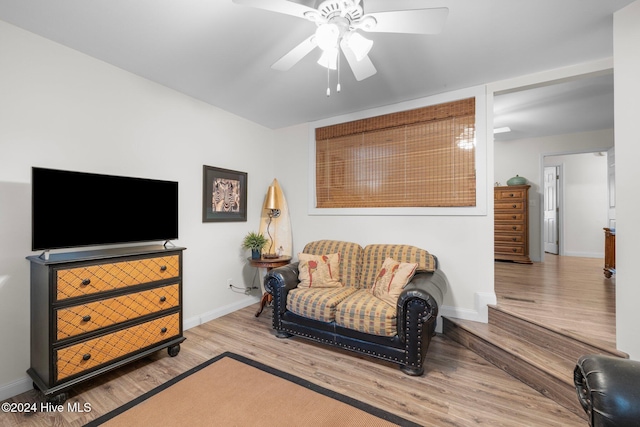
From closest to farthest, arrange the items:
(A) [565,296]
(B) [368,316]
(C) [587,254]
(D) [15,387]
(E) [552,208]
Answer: (D) [15,387] < (B) [368,316] < (A) [565,296] < (C) [587,254] < (E) [552,208]

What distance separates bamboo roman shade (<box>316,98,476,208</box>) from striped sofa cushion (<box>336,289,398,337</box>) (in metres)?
1.30

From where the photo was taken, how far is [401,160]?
10.7ft

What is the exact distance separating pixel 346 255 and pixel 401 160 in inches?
50.3

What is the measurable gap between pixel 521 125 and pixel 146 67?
16.3 feet

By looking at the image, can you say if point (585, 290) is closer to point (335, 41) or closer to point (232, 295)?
point (335, 41)

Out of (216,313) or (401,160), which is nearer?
(401,160)

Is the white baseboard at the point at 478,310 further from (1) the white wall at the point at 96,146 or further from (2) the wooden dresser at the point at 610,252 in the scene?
(1) the white wall at the point at 96,146

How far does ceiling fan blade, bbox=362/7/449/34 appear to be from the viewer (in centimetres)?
135

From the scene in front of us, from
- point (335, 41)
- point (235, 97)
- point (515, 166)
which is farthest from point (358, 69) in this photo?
point (515, 166)

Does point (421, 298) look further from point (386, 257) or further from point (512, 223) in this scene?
point (512, 223)

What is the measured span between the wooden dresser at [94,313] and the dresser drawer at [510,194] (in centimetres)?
540

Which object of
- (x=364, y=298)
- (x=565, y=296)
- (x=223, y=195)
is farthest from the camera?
(x=223, y=195)

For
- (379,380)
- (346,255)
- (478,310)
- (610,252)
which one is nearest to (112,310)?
(379,380)

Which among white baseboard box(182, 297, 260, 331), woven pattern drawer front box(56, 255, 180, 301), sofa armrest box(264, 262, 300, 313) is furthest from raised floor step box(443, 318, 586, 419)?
woven pattern drawer front box(56, 255, 180, 301)
